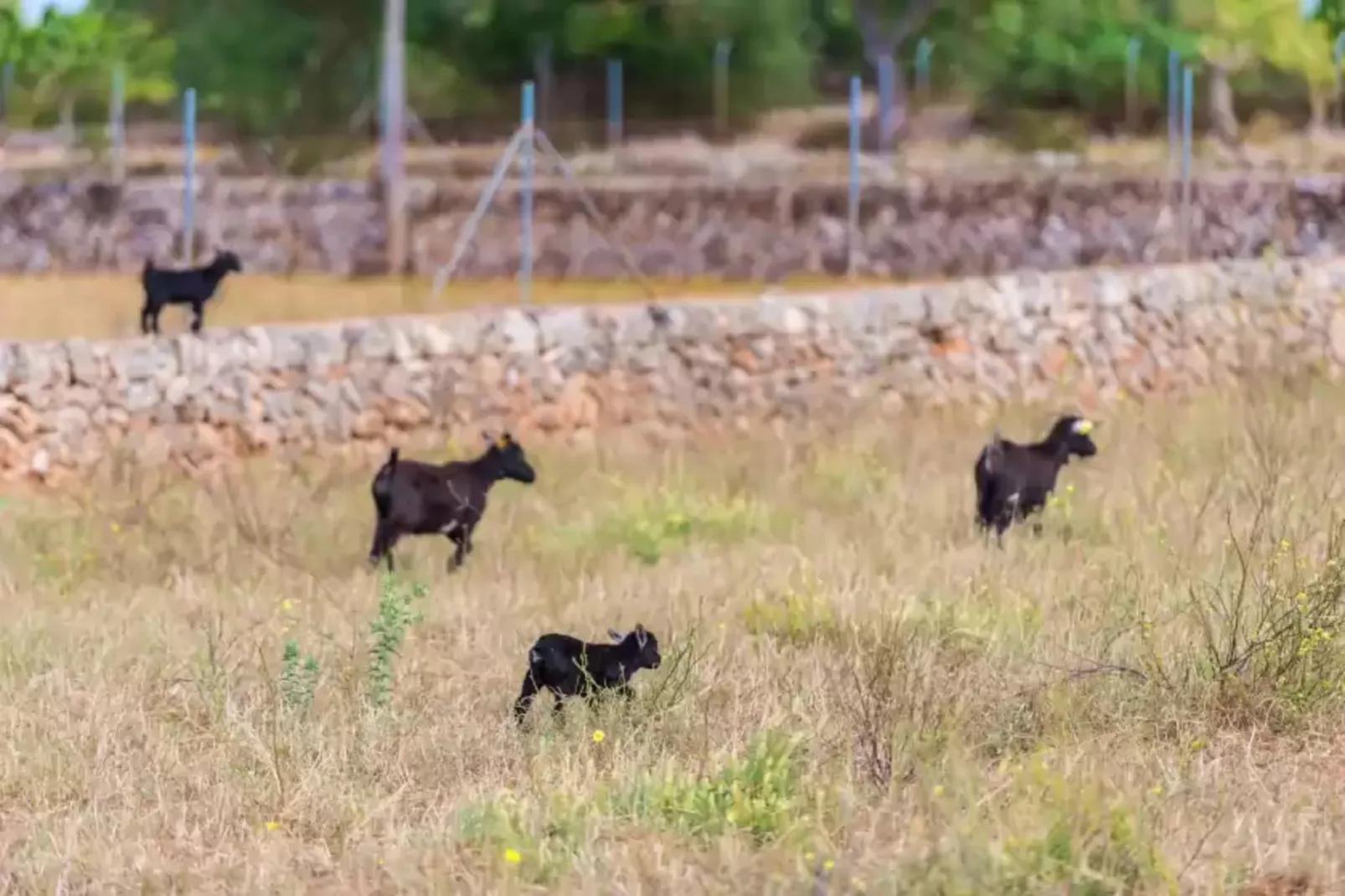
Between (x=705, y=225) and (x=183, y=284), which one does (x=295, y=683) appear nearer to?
(x=183, y=284)

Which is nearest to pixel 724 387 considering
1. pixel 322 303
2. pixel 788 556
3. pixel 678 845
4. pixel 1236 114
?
pixel 788 556

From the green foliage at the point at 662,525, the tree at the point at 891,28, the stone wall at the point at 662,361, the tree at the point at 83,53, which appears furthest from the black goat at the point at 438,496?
the tree at the point at 83,53

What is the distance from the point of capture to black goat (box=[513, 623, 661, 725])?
5992mm

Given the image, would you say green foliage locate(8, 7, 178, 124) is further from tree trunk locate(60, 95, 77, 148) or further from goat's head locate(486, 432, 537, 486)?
goat's head locate(486, 432, 537, 486)

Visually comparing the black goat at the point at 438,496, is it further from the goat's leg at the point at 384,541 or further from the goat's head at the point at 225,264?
the goat's head at the point at 225,264

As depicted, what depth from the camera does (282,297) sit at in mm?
19766

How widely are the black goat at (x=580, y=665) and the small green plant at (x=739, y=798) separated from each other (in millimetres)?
777

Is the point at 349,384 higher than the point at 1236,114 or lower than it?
lower

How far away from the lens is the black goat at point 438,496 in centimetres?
874

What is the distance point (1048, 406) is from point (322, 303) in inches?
321

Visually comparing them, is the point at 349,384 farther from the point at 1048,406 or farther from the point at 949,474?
the point at 1048,406

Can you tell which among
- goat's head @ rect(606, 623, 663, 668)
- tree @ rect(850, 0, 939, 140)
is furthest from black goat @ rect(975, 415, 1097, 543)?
tree @ rect(850, 0, 939, 140)

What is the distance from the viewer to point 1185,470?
10.9 metres

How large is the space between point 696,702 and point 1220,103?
111ft
